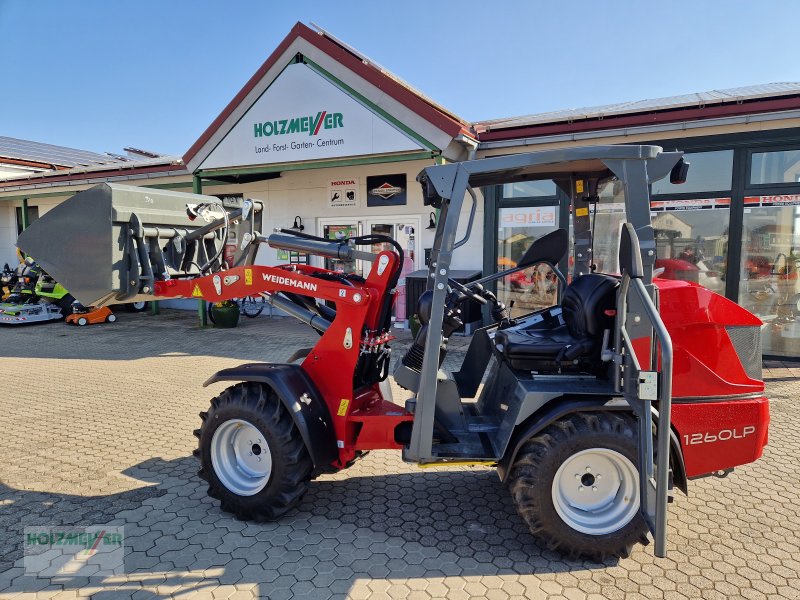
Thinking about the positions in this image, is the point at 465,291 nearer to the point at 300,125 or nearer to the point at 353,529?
the point at 353,529

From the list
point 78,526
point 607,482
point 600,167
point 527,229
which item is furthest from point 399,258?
point 527,229

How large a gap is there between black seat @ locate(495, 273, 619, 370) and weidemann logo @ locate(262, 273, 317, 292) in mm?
1311

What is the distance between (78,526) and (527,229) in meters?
7.85

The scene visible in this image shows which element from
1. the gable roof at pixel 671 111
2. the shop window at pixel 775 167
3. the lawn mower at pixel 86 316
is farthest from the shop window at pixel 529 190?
the lawn mower at pixel 86 316

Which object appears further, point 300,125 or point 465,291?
point 300,125

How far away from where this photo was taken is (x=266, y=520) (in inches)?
133

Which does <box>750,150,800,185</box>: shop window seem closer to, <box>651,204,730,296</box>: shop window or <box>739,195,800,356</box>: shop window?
<box>739,195,800,356</box>: shop window

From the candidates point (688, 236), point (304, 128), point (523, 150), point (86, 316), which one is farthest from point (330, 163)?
point (86, 316)

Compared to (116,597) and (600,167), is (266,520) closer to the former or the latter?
(116,597)

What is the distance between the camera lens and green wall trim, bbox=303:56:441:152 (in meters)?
8.43

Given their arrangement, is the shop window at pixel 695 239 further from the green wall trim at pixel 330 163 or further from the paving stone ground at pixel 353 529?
A: the green wall trim at pixel 330 163

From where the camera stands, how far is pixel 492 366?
4.02 m

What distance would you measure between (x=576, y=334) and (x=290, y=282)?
6.37 feet

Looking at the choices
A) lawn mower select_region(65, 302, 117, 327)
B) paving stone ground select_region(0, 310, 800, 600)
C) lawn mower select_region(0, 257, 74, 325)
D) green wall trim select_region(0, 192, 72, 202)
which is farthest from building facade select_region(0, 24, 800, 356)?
green wall trim select_region(0, 192, 72, 202)
